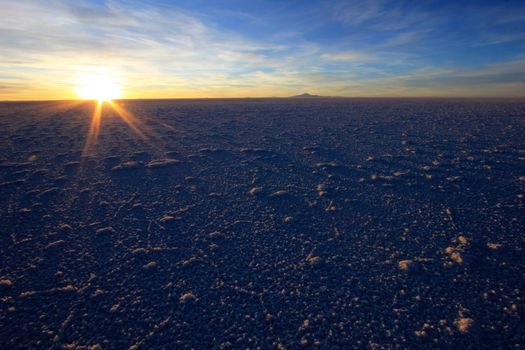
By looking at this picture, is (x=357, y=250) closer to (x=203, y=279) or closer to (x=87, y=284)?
(x=203, y=279)

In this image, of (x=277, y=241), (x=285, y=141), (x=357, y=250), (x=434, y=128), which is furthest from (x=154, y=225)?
(x=434, y=128)

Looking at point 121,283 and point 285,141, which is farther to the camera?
point 285,141

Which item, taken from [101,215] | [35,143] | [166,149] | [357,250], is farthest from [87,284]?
[35,143]

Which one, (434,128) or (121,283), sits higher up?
(434,128)

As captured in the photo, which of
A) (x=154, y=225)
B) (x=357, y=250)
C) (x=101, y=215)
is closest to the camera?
(x=357, y=250)

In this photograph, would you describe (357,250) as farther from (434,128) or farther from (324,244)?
(434,128)

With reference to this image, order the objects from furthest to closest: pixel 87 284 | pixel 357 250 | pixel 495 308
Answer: pixel 357 250
pixel 87 284
pixel 495 308
